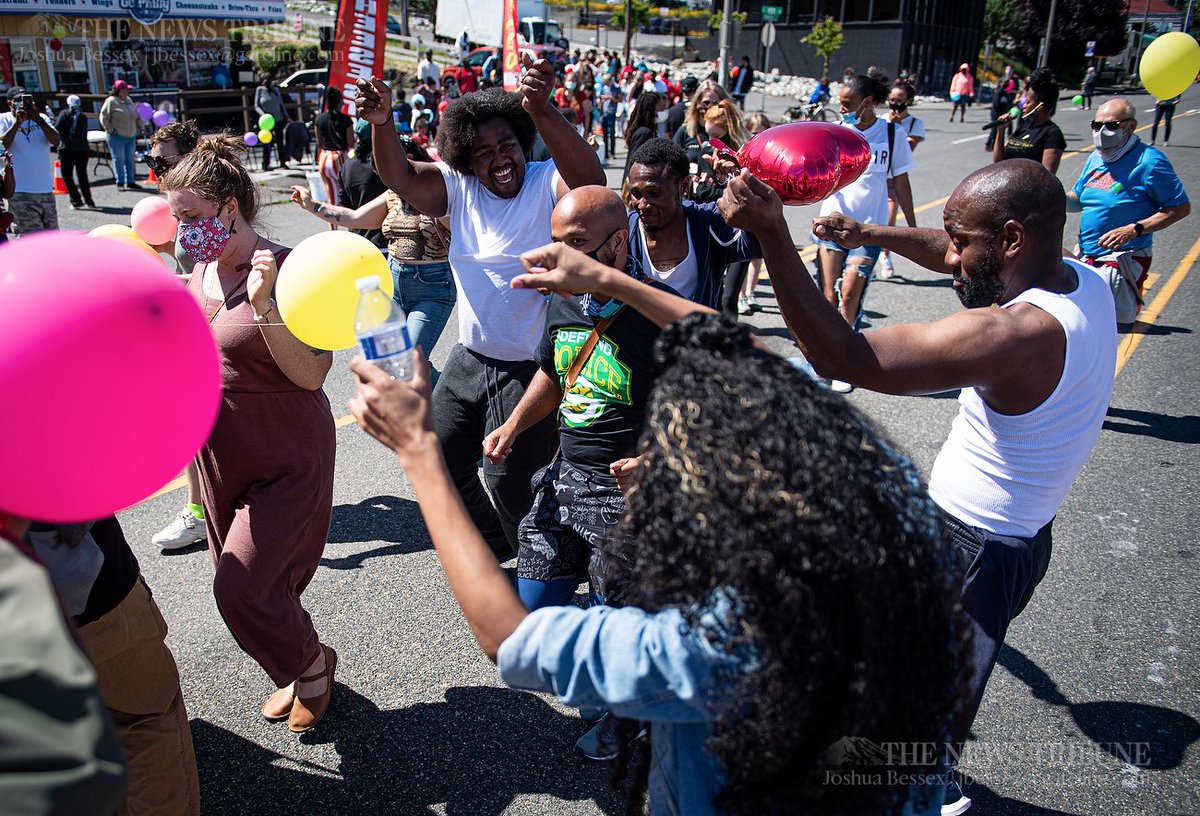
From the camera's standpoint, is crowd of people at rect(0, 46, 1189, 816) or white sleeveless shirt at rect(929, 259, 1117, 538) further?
white sleeveless shirt at rect(929, 259, 1117, 538)

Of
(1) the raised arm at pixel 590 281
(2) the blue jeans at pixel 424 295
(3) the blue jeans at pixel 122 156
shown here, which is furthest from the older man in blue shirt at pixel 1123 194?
(3) the blue jeans at pixel 122 156

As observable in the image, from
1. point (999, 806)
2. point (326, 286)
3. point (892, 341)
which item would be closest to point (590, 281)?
point (892, 341)

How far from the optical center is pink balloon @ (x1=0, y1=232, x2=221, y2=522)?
1399 mm

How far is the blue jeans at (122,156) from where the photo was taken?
14.5 m

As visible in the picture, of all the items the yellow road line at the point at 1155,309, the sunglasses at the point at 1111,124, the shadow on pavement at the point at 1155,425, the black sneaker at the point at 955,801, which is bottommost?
the black sneaker at the point at 955,801

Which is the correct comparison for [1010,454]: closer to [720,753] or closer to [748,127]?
[720,753]

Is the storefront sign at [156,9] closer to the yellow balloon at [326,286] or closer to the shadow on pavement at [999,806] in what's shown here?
the yellow balloon at [326,286]

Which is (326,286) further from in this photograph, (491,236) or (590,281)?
(491,236)

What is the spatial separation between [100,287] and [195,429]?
356 mm

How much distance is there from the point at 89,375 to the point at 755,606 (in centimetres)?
118

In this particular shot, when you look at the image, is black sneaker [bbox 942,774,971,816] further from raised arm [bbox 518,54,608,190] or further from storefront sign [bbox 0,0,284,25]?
storefront sign [bbox 0,0,284,25]

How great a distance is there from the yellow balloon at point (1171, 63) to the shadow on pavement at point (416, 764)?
23.1 feet

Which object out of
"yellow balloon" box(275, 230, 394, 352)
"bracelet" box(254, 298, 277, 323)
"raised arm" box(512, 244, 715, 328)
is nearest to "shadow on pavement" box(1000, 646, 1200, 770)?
"raised arm" box(512, 244, 715, 328)

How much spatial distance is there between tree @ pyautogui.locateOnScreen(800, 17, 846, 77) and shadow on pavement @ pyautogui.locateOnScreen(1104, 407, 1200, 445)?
117 ft
